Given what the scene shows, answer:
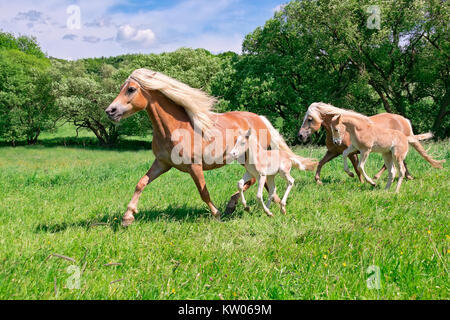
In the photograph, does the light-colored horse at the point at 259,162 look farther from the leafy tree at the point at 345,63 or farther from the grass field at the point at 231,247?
the leafy tree at the point at 345,63

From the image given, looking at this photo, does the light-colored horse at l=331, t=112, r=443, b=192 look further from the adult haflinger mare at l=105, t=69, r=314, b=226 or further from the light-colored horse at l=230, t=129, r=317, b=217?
the adult haflinger mare at l=105, t=69, r=314, b=226

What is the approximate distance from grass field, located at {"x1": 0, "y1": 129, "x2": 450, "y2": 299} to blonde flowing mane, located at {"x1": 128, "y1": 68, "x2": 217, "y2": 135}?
5.47 feet

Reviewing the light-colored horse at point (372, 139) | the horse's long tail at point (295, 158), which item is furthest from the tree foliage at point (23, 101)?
the light-colored horse at point (372, 139)

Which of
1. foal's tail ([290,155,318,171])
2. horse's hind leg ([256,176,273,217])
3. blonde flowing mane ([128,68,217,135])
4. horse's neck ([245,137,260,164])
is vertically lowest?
horse's hind leg ([256,176,273,217])

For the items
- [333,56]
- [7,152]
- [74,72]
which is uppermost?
[74,72]

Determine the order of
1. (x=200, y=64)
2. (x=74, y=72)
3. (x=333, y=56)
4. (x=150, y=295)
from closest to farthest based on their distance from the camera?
(x=150, y=295), (x=333, y=56), (x=200, y=64), (x=74, y=72)

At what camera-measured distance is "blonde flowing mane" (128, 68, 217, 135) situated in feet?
15.7

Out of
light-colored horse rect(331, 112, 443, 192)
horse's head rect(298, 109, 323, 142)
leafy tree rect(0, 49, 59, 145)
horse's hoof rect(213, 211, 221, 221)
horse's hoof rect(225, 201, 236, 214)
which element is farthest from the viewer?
leafy tree rect(0, 49, 59, 145)

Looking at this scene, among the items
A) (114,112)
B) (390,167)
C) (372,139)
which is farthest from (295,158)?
(114,112)

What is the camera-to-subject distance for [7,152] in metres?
32.1

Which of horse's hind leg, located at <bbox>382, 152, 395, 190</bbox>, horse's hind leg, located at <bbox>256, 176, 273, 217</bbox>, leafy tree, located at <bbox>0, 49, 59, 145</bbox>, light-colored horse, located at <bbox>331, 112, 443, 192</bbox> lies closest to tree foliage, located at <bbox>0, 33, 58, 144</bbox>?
leafy tree, located at <bbox>0, 49, 59, 145</bbox>

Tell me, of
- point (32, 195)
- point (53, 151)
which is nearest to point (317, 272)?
point (32, 195)
